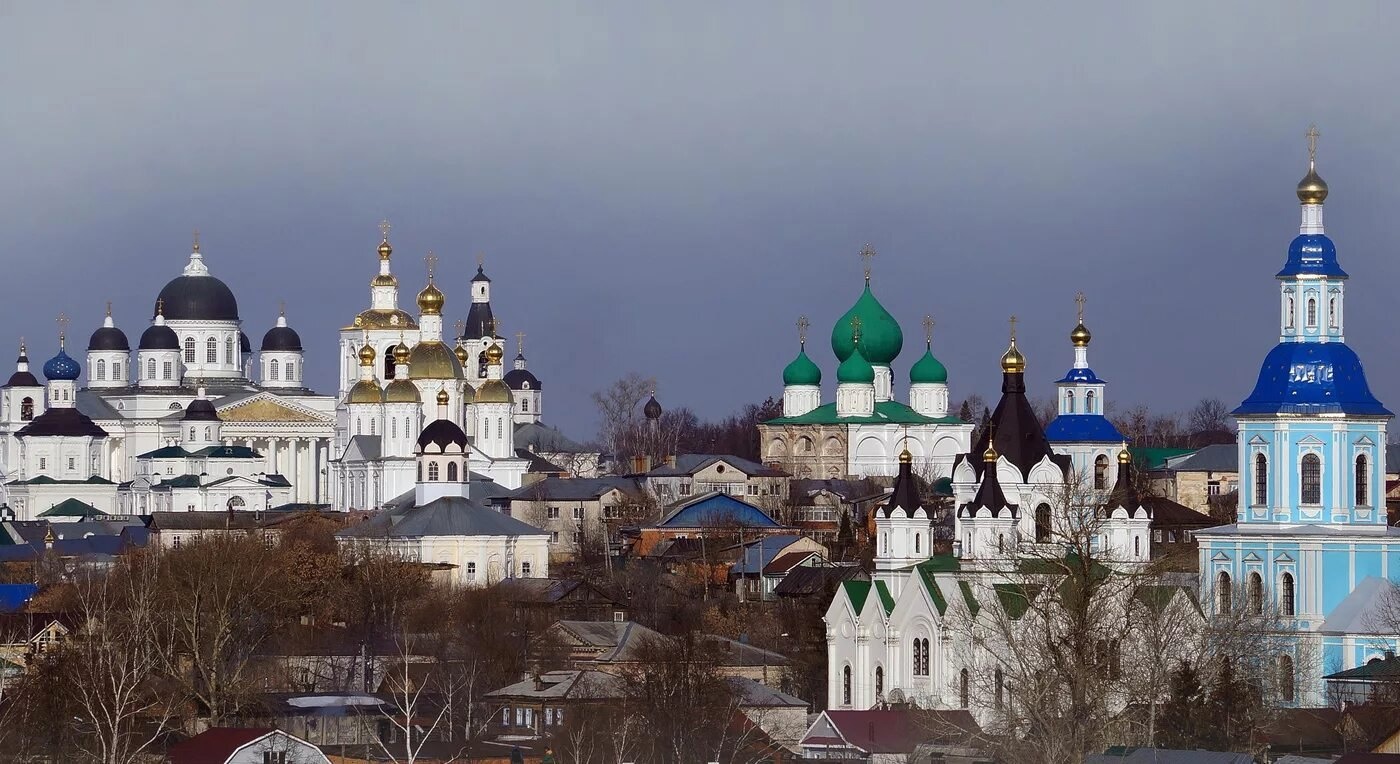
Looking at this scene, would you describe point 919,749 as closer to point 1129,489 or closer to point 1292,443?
point 1292,443

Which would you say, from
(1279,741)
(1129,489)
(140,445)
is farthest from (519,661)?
(140,445)

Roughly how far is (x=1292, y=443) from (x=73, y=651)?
52.2 feet

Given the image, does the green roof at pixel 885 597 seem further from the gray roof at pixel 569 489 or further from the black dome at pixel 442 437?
the gray roof at pixel 569 489

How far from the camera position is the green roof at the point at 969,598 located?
4175 cm

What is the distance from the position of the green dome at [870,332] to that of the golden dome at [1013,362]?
39411 mm

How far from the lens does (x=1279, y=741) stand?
3669cm

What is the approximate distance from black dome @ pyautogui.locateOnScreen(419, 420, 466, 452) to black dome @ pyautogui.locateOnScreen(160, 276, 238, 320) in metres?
28.5

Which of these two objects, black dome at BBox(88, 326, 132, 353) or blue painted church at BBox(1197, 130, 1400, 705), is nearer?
blue painted church at BBox(1197, 130, 1400, 705)

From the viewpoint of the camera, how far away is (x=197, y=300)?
99562 millimetres

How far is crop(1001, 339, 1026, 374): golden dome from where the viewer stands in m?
47.4

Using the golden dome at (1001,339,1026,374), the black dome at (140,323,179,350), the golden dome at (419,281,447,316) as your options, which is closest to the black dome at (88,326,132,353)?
the black dome at (140,323,179,350)

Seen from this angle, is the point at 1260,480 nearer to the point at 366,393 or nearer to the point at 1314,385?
the point at 1314,385

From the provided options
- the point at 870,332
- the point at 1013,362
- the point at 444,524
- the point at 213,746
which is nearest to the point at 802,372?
the point at 870,332

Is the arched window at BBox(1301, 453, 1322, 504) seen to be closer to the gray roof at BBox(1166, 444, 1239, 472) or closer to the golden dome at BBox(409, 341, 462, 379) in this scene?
the gray roof at BBox(1166, 444, 1239, 472)
